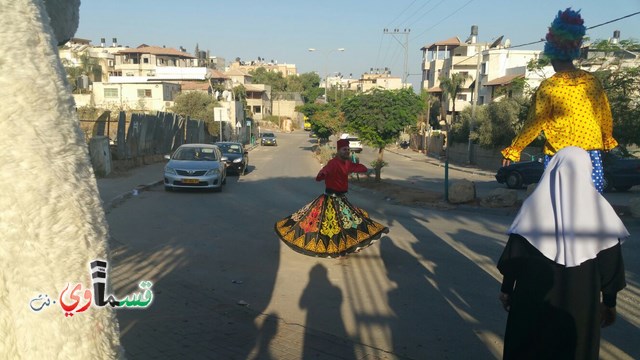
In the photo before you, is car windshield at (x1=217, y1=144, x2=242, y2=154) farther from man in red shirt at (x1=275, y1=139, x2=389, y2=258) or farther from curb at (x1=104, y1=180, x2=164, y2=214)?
man in red shirt at (x1=275, y1=139, x2=389, y2=258)

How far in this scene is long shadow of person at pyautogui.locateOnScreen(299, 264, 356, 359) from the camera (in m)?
4.53

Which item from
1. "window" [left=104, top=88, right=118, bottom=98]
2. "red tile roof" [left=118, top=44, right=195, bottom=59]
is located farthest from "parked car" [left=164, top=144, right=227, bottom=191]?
"red tile roof" [left=118, top=44, right=195, bottom=59]

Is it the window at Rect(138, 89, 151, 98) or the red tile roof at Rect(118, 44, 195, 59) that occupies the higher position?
the red tile roof at Rect(118, 44, 195, 59)

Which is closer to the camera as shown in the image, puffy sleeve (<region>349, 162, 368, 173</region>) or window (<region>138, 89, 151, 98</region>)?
puffy sleeve (<region>349, 162, 368, 173</region>)

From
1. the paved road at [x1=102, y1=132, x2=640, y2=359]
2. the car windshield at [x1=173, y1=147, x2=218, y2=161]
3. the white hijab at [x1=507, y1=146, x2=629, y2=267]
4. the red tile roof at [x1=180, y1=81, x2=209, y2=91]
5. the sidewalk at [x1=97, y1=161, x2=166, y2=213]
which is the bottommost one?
the sidewalk at [x1=97, y1=161, x2=166, y2=213]

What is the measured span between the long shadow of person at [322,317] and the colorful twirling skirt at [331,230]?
12.8 inches

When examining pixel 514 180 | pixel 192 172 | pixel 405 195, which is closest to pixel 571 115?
pixel 405 195

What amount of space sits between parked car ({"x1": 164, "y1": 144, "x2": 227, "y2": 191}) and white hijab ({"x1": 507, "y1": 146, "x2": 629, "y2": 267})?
14961 millimetres

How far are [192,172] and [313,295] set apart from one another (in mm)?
11613

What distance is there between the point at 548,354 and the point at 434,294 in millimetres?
3555

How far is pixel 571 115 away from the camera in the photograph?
12.2 ft

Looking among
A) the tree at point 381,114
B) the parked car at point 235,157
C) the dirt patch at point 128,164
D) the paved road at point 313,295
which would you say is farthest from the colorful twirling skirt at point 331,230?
the parked car at point 235,157

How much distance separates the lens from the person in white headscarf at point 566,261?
2613mm

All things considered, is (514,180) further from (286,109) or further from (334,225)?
(286,109)
